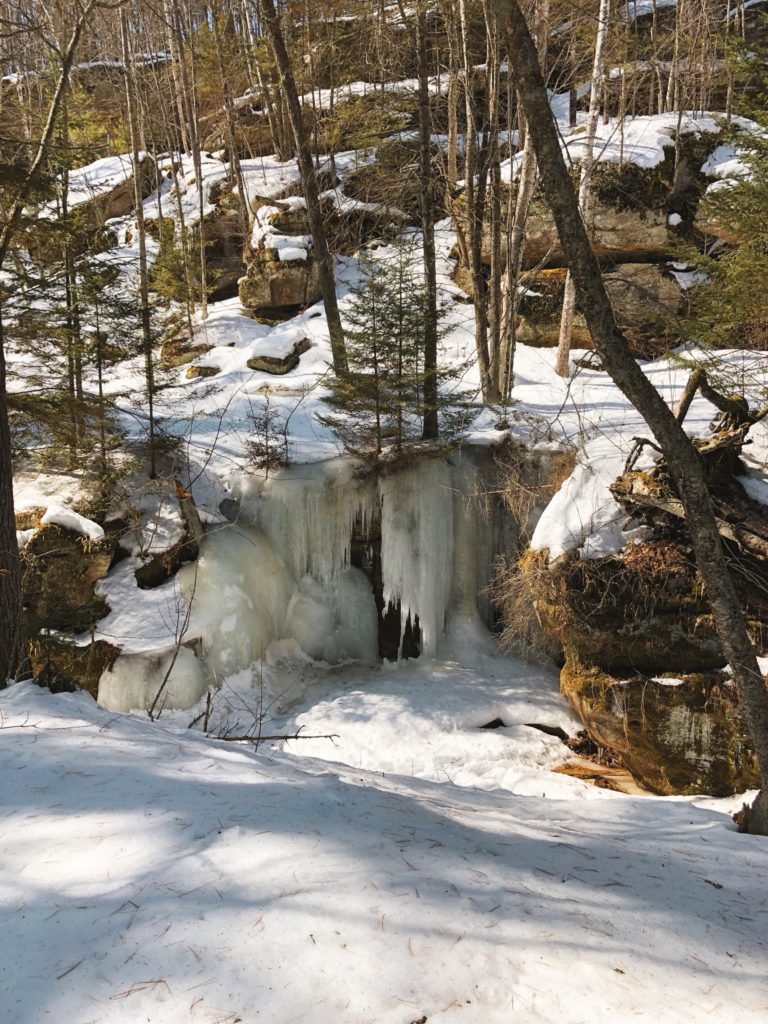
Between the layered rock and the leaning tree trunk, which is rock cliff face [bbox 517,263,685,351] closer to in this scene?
the layered rock

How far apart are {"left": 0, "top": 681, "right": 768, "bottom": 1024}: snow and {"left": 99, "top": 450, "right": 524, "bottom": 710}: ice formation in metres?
5.24

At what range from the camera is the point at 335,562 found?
829cm

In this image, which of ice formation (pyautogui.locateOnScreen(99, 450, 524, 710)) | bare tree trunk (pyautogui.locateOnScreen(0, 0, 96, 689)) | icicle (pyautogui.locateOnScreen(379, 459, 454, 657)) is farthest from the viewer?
icicle (pyautogui.locateOnScreen(379, 459, 454, 657))

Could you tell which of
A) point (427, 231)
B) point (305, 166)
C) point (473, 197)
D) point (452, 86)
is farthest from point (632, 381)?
point (452, 86)

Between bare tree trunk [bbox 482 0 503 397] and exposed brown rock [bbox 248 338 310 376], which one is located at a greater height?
bare tree trunk [bbox 482 0 503 397]

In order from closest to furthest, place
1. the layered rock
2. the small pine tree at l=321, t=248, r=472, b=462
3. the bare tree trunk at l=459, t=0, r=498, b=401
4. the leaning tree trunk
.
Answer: the leaning tree trunk
the small pine tree at l=321, t=248, r=472, b=462
the bare tree trunk at l=459, t=0, r=498, b=401
the layered rock

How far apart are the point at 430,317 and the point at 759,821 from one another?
6.23 m

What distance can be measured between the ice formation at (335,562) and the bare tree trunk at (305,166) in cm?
186

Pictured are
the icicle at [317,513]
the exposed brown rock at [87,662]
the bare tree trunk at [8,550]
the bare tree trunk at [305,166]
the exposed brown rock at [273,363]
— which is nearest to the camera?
the bare tree trunk at [8,550]

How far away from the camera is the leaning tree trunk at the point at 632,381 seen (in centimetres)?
291

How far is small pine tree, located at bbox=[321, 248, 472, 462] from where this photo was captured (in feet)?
24.9

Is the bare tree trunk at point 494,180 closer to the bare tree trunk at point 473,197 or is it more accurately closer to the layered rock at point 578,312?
the bare tree trunk at point 473,197

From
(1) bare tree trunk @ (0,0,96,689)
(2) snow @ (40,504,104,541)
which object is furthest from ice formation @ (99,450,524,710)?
(1) bare tree trunk @ (0,0,96,689)

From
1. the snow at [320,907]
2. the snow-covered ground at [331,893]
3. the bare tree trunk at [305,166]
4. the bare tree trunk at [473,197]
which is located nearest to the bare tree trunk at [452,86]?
the bare tree trunk at [473,197]
